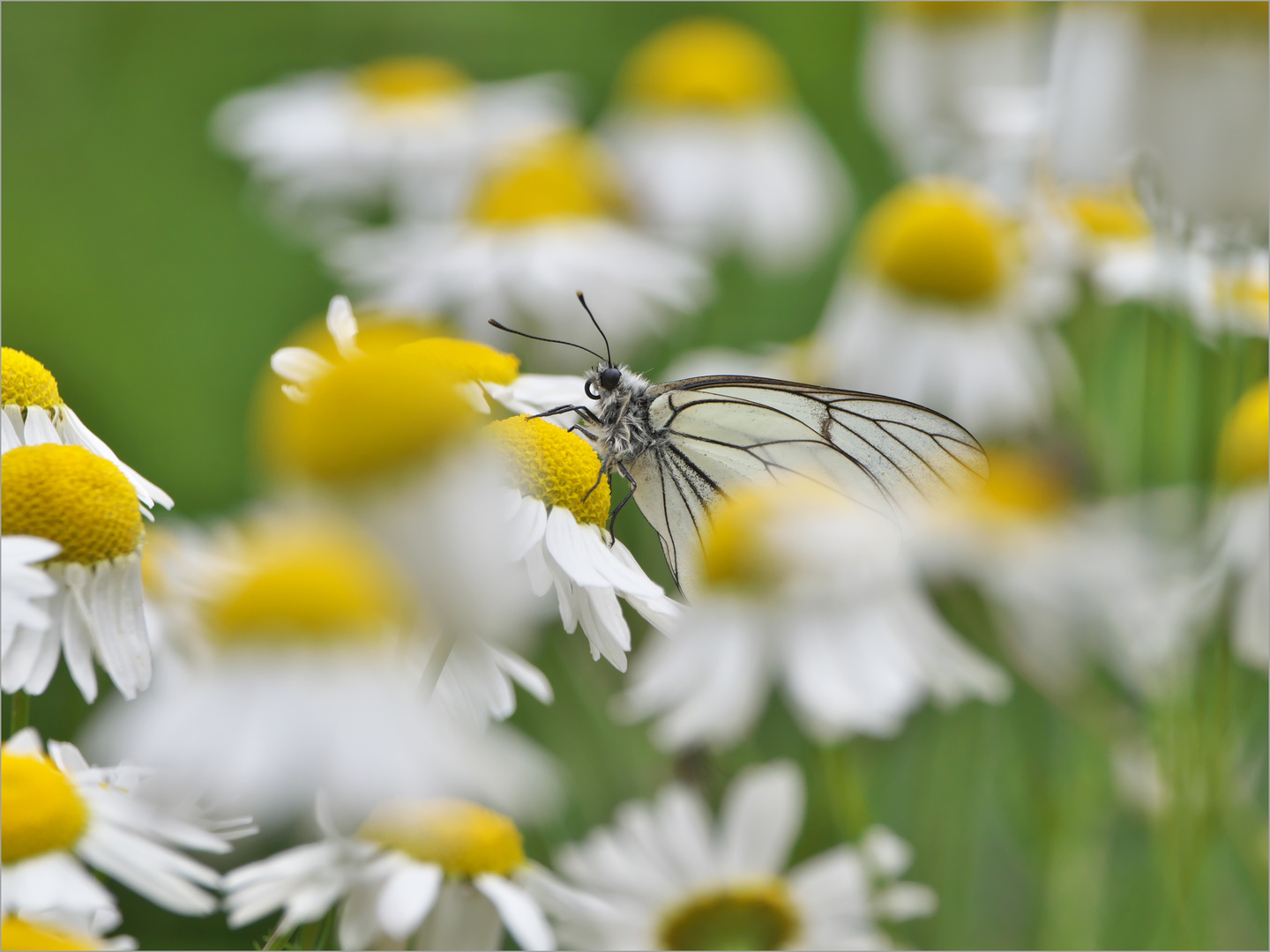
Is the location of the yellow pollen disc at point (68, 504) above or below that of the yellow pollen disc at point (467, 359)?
below

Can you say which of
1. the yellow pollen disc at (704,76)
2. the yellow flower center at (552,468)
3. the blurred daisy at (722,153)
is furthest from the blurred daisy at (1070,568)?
the yellow pollen disc at (704,76)

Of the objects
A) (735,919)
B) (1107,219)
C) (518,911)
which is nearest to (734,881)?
(735,919)

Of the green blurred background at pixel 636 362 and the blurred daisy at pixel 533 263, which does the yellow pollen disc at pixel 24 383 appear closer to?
the green blurred background at pixel 636 362

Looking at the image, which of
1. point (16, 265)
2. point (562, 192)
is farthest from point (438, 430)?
point (16, 265)

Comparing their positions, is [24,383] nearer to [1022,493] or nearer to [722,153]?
[1022,493]

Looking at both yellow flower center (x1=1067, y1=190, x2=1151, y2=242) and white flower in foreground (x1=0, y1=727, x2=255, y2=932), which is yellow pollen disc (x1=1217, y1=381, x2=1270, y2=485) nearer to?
yellow flower center (x1=1067, y1=190, x2=1151, y2=242)

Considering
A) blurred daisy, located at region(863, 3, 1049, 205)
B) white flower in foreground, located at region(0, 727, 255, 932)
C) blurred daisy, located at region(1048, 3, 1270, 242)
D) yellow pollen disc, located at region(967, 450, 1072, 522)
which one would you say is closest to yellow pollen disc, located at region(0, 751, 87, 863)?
white flower in foreground, located at region(0, 727, 255, 932)

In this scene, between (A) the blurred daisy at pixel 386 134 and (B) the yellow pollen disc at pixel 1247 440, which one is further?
(A) the blurred daisy at pixel 386 134
